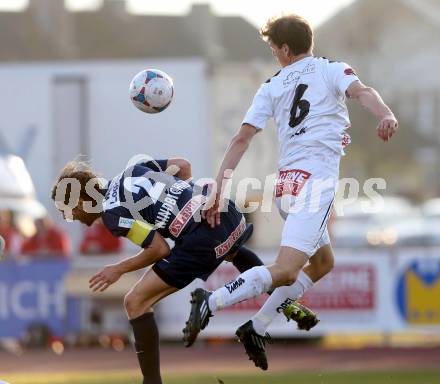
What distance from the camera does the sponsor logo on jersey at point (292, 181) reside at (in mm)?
8984

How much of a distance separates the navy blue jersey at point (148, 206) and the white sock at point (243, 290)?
57 cm

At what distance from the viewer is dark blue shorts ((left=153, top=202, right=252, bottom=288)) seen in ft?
30.2

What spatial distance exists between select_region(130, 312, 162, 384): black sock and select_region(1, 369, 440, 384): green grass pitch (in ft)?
9.12

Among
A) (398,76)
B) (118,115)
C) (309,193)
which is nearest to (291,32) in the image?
(309,193)

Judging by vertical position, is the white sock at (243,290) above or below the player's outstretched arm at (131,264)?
below

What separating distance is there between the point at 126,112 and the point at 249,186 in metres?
3.40

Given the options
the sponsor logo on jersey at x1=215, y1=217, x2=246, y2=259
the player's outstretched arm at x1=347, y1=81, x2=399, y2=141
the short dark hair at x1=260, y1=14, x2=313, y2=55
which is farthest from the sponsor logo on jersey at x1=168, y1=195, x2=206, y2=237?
the player's outstretched arm at x1=347, y1=81, x2=399, y2=141

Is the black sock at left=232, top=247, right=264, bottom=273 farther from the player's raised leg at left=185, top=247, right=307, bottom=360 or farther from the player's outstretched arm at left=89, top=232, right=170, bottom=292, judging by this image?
the player's outstretched arm at left=89, top=232, right=170, bottom=292

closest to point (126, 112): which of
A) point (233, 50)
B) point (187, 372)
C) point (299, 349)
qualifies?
point (299, 349)

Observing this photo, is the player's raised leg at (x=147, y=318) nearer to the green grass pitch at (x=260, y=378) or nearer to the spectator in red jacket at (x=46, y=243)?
the green grass pitch at (x=260, y=378)

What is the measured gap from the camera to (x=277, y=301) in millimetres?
9586

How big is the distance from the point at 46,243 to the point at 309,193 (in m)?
9.20

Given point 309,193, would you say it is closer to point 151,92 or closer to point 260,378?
point 151,92

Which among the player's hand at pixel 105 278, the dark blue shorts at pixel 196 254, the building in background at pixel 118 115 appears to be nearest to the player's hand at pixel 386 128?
the dark blue shorts at pixel 196 254
